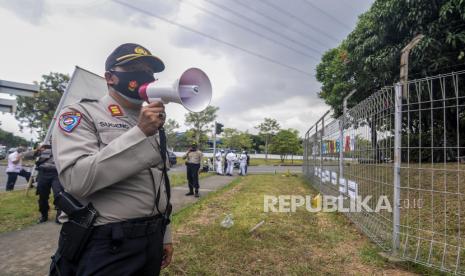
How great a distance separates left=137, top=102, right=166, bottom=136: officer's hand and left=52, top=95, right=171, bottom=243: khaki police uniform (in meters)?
0.02

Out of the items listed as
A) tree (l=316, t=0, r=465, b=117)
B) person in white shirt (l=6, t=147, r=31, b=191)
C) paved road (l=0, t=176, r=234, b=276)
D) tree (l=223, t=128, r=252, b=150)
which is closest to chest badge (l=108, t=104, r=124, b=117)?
paved road (l=0, t=176, r=234, b=276)

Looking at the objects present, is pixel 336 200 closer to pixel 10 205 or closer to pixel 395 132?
pixel 395 132

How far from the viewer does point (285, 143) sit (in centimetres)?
3869

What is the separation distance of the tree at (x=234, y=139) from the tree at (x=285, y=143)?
6.47 meters

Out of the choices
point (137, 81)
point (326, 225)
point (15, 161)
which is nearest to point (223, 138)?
point (15, 161)

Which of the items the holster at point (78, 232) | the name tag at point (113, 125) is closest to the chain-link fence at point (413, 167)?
the name tag at point (113, 125)

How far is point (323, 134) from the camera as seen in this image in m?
7.69

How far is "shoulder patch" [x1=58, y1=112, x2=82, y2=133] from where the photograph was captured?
47.9 inches

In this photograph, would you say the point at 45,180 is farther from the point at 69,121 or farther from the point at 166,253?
the point at 69,121

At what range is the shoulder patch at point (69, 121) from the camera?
1215 mm

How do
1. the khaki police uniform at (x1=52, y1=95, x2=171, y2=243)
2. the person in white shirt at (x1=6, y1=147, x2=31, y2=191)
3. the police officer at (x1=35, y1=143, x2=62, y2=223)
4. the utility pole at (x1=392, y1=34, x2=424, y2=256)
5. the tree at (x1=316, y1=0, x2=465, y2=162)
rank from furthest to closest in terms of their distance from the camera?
the person in white shirt at (x1=6, y1=147, x2=31, y2=191) < the tree at (x1=316, y1=0, x2=465, y2=162) < the police officer at (x1=35, y1=143, x2=62, y2=223) < the utility pole at (x1=392, y1=34, x2=424, y2=256) < the khaki police uniform at (x1=52, y1=95, x2=171, y2=243)

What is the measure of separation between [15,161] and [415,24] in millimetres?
11387

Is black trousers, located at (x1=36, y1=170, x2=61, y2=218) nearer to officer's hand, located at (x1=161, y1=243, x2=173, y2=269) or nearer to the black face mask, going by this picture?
officer's hand, located at (x1=161, y1=243, x2=173, y2=269)

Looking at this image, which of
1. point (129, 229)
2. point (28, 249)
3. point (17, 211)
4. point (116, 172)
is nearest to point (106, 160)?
point (116, 172)
